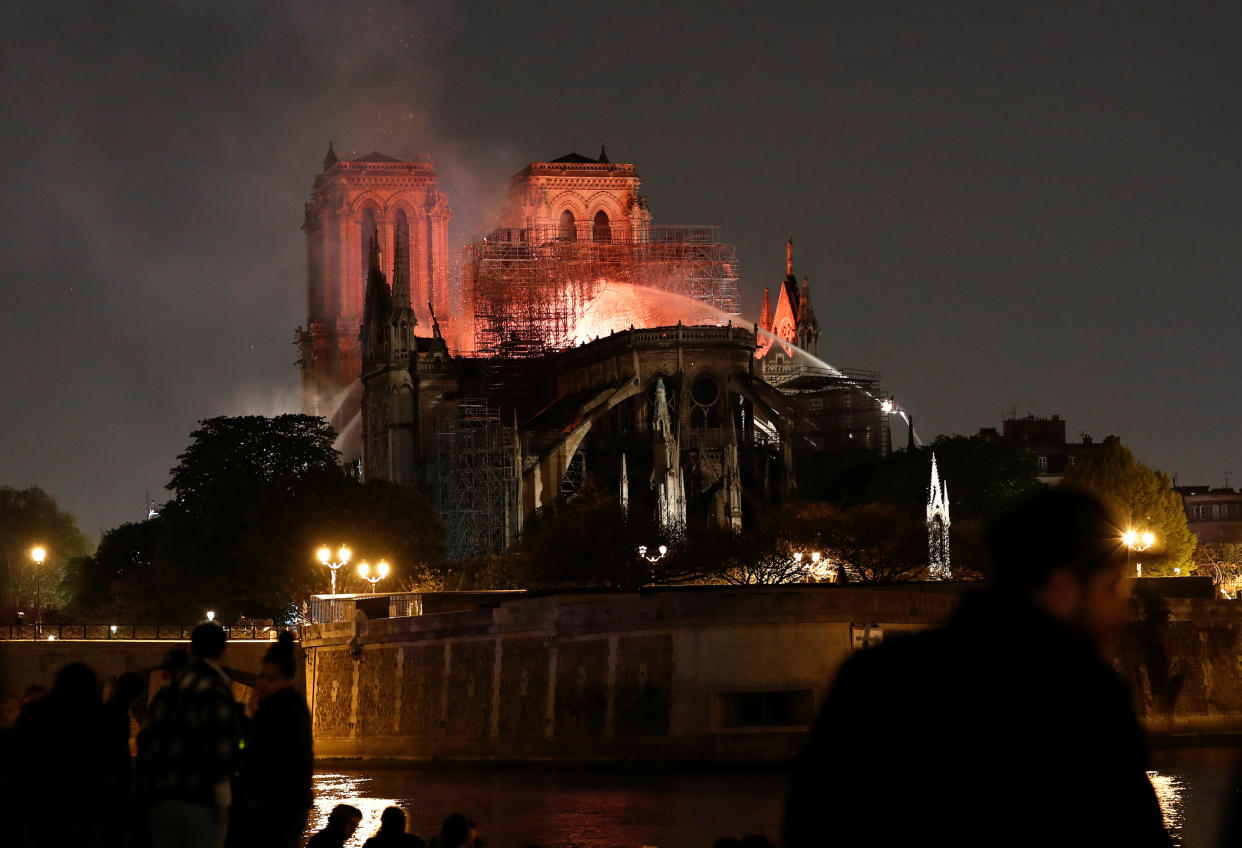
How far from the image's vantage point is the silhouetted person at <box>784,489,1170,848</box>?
430cm

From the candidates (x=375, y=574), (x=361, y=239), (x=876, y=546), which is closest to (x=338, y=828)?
(x=876, y=546)

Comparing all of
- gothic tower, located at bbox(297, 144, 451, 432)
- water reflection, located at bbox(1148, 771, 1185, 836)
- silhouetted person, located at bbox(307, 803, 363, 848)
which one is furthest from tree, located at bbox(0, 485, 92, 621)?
silhouetted person, located at bbox(307, 803, 363, 848)

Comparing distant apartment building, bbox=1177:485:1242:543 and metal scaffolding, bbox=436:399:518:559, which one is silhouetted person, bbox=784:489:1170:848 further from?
distant apartment building, bbox=1177:485:1242:543

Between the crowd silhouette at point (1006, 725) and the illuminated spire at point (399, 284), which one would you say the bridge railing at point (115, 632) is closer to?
the illuminated spire at point (399, 284)

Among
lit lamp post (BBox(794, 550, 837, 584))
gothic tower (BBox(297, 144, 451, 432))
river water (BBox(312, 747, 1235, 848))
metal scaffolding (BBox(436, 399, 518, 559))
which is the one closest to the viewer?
river water (BBox(312, 747, 1235, 848))

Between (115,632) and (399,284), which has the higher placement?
(399,284)

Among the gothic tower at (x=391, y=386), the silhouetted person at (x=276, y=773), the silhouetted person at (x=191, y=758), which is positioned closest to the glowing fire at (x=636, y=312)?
the gothic tower at (x=391, y=386)

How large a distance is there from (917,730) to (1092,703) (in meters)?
0.36

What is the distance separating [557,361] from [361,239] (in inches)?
1099

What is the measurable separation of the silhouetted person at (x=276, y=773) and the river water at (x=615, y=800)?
21.6 m

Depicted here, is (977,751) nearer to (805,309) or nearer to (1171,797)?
(1171,797)

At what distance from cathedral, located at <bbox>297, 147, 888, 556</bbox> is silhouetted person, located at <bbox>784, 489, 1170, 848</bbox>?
66.5m

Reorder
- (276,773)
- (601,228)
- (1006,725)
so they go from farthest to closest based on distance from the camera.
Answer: (601,228), (276,773), (1006,725)

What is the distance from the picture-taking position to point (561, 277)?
3925 inches
